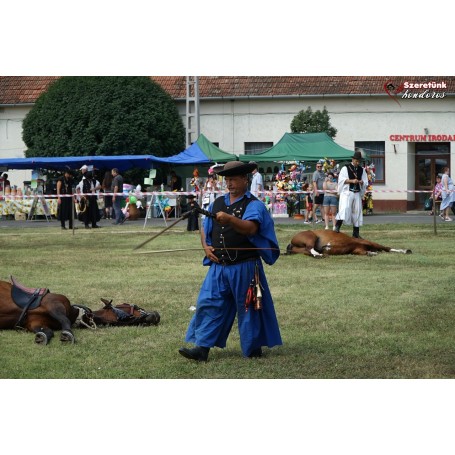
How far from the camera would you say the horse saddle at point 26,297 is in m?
8.53

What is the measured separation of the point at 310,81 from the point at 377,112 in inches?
109

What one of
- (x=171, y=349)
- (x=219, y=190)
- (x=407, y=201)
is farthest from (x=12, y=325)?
(x=407, y=201)

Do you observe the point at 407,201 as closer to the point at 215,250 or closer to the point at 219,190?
the point at 219,190

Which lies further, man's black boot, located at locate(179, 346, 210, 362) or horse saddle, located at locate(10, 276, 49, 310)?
→ horse saddle, located at locate(10, 276, 49, 310)

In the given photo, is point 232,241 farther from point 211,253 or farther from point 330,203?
point 330,203

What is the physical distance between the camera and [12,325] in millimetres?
8641

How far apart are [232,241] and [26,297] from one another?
214 cm

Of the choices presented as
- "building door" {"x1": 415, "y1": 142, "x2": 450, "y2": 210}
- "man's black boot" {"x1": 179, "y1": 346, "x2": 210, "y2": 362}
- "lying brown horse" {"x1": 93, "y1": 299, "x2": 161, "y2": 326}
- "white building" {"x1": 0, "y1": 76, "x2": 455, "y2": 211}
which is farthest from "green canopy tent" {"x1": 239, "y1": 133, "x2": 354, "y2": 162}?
"man's black boot" {"x1": 179, "y1": 346, "x2": 210, "y2": 362}

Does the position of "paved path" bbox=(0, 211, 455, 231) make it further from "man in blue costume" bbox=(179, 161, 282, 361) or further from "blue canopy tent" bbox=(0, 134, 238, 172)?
"man in blue costume" bbox=(179, 161, 282, 361)

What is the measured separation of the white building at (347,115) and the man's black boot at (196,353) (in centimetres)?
2805

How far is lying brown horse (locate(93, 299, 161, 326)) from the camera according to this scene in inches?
354

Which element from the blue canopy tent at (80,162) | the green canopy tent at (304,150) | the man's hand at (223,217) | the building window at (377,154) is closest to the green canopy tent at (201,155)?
the green canopy tent at (304,150)

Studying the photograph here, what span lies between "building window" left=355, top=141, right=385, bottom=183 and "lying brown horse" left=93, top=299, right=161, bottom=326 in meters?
28.3

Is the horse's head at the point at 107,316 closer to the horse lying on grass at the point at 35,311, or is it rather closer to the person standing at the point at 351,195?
the horse lying on grass at the point at 35,311
